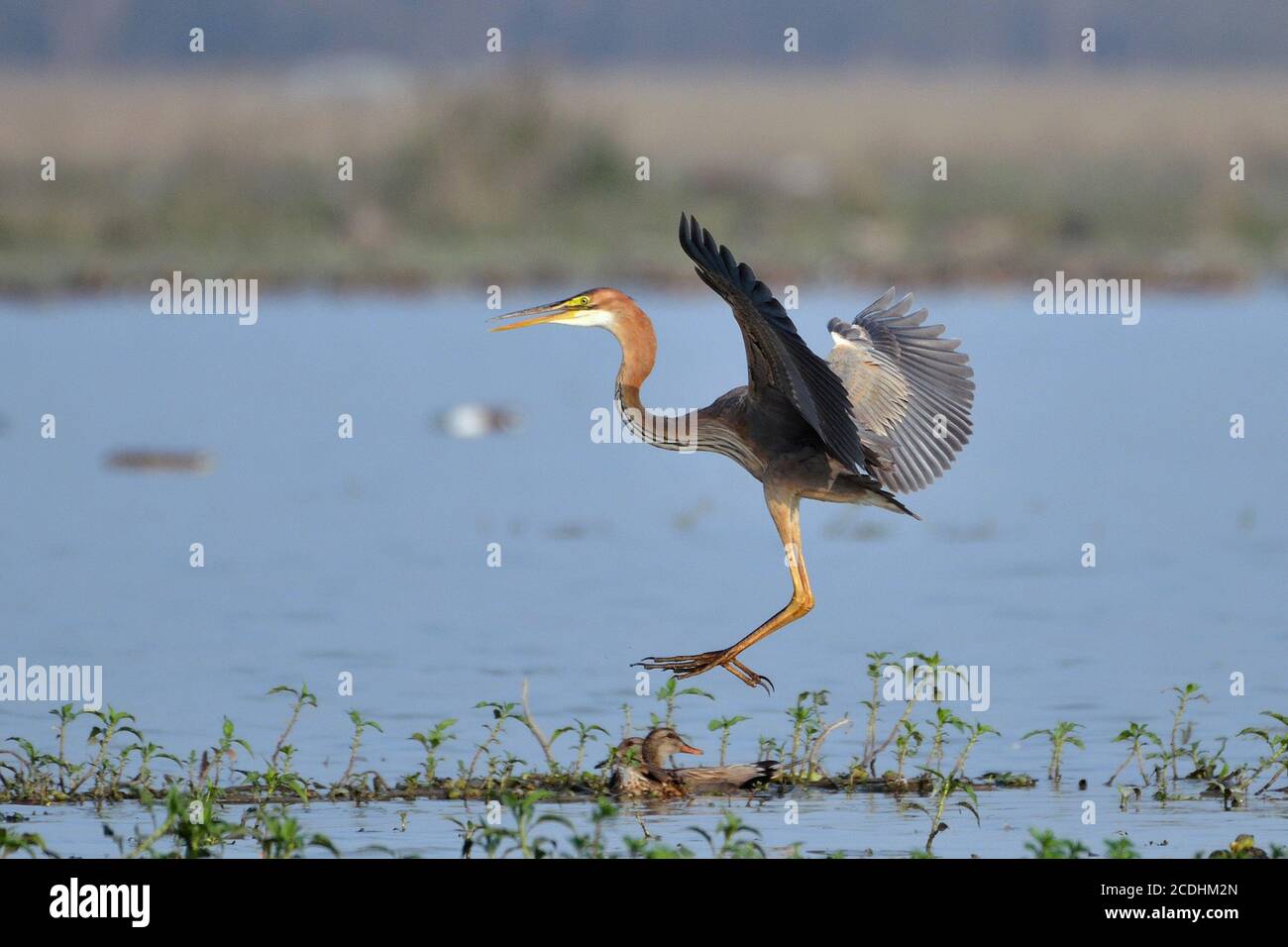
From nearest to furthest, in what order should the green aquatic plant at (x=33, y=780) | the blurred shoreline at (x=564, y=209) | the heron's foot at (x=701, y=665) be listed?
1. the green aquatic plant at (x=33, y=780)
2. the heron's foot at (x=701, y=665)
3. the blurred shoreline at (x=564, y=209)

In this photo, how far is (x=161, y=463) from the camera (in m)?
16.4

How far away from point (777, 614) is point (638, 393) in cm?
104

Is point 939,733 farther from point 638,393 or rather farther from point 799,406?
point 638,393

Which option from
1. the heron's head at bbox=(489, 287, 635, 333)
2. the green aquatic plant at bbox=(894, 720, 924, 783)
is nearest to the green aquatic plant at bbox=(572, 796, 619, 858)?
the green aquatic plant at bbox=(894, 720, 924, 783)

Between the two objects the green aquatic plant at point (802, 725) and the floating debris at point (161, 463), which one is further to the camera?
the floating debris at point (161, 463)

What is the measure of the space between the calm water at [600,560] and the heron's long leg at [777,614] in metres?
0.40

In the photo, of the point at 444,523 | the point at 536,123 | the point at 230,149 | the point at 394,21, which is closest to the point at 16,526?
the point at 444,523

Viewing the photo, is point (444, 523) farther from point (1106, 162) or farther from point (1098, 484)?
point (1106, 162)

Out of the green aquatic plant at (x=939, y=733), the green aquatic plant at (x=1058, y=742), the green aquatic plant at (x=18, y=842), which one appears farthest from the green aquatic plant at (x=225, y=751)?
the green aquatic plant at (x=1058, y=742)

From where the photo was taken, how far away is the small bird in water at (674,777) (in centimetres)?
848

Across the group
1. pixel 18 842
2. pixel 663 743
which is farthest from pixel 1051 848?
pixel 18 842

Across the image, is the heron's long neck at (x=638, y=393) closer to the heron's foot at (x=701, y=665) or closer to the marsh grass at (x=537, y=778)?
the heron's foot at (x=701, y=665)

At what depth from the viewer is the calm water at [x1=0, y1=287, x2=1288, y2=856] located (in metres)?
9.84
